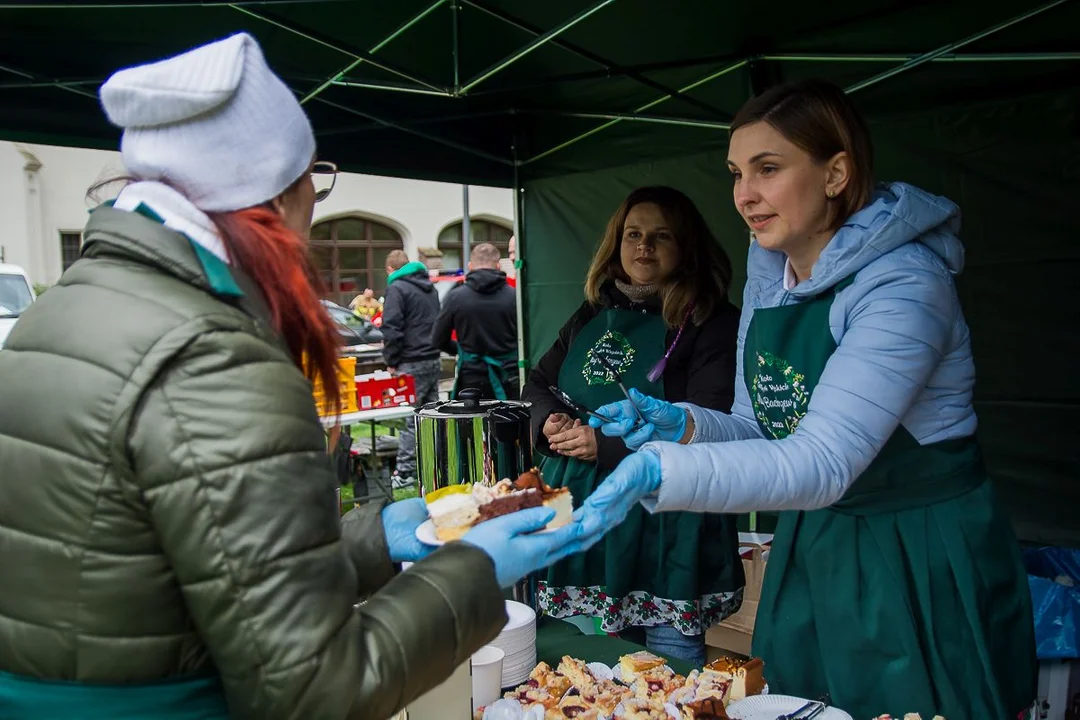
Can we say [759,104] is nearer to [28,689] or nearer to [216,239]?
[216,239]

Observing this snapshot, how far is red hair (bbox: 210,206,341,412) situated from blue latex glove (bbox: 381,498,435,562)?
→ 0.37 meters

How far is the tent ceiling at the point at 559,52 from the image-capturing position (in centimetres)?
305

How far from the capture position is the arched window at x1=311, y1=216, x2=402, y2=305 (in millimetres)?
17969

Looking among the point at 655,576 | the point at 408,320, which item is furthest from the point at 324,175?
the point at 408,320

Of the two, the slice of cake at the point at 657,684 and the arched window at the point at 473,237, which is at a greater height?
the arched window at the point at 473,237

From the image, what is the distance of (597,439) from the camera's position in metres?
2.71

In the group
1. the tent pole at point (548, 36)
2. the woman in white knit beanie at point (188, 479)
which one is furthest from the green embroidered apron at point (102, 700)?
the tent pole at point (548, 36)

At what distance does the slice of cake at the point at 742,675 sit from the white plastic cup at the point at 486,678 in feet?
1.46

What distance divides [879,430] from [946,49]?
2.13m

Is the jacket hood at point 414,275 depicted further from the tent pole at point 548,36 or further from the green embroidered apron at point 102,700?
the green embroidered apron at point 102,700

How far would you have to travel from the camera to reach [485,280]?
7.14 m

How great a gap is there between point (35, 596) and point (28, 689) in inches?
4.5

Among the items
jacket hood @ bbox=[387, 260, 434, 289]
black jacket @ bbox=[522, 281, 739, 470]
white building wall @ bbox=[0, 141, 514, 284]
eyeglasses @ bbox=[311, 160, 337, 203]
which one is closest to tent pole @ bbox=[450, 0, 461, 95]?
black jacket @ bbox=[522, 281, 739, 470]

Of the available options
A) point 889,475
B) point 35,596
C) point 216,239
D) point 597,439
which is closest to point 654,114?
point 597,439
